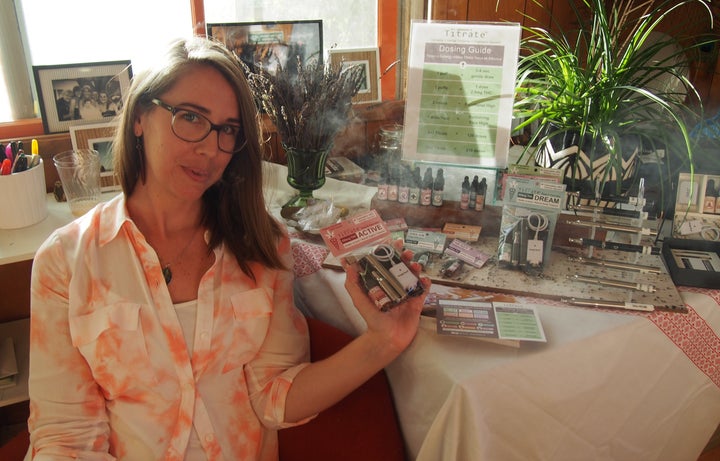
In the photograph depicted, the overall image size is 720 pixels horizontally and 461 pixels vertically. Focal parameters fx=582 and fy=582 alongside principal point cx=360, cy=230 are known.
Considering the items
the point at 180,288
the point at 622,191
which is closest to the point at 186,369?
the point at 180,288

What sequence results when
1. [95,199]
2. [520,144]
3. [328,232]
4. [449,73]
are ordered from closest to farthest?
1. [328,232]
2. [449,73]
3. [95,199]
4. [520,144]

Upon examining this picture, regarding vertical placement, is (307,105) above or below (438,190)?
above

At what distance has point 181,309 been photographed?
3.64 feet

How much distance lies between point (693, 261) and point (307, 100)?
0.97 meters

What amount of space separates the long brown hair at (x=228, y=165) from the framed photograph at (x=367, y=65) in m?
1.07

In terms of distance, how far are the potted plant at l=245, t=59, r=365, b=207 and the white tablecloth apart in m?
0.41

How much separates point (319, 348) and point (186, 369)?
1.02 ft

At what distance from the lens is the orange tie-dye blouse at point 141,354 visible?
1.03 meters

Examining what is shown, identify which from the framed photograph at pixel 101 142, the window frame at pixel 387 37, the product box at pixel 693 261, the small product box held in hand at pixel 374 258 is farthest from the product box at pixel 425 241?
the window frame at pixel 387 37

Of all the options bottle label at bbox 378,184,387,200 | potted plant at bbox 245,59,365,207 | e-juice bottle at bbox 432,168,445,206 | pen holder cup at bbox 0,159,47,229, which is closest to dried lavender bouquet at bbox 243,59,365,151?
potted plant at bbox 245,59,365,207

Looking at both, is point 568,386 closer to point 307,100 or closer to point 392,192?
point 392,192

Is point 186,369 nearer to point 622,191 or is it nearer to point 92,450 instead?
point 92,450

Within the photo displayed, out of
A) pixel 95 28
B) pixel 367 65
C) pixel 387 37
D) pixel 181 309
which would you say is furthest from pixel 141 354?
pixel 387 37

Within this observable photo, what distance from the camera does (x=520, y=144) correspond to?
1991 millimetres
